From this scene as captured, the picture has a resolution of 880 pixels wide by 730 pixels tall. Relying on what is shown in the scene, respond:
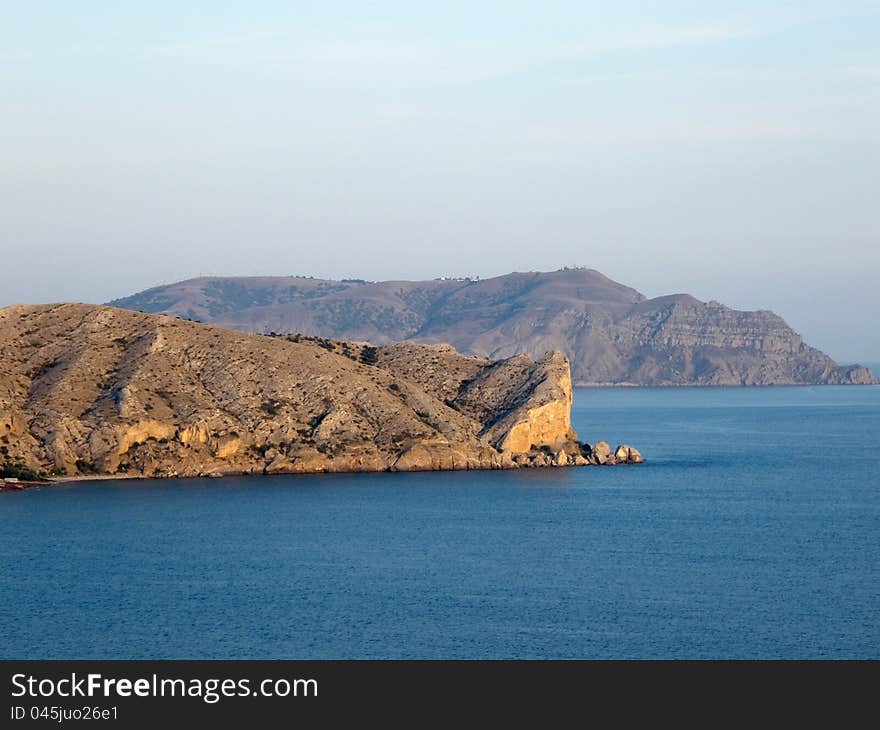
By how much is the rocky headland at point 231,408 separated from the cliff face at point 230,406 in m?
0.14

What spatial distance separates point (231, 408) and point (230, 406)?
0.77ft

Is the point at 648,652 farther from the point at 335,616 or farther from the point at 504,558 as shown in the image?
the point at 504,558

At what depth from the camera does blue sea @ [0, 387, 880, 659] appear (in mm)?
59219

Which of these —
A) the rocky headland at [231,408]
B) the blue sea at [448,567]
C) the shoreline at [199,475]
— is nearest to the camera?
the blue sea at [448,567]

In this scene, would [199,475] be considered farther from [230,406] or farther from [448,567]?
[448,567]

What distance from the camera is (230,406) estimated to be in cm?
12638

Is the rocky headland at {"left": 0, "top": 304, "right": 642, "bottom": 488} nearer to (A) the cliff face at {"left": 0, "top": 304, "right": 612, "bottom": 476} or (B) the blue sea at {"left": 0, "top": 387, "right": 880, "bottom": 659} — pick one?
(A) the cliff face at {"left": 0, "top": 304, "right": 612, "bottom": 476}

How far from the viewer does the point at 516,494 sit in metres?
109

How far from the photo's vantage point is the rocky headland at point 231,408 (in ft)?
393

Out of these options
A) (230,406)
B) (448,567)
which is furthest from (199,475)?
(448,567)

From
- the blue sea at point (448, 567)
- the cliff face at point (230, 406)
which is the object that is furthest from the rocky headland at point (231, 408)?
the blue sea at point (448, 567)

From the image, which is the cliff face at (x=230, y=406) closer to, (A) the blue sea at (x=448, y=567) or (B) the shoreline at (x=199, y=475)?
(B) the shoreline at (x=199, y=475)
